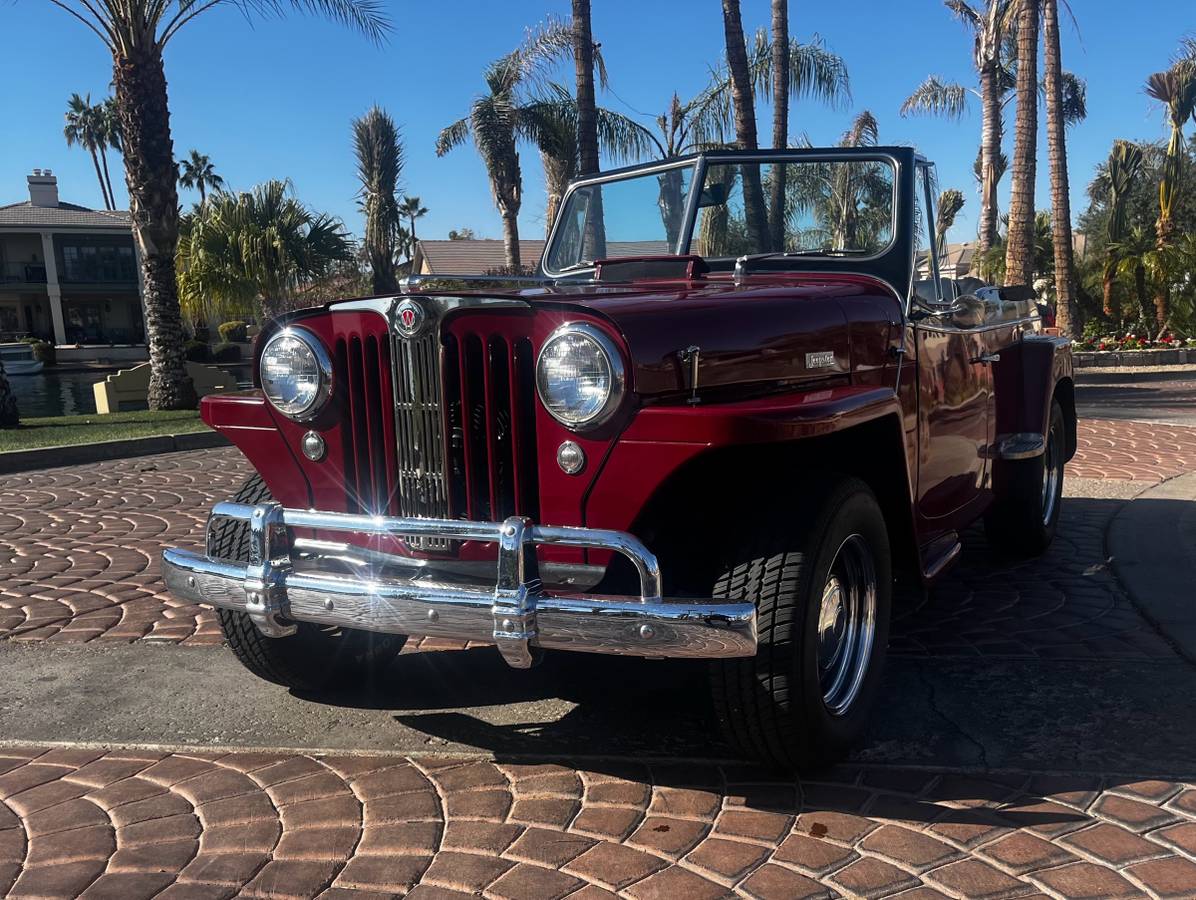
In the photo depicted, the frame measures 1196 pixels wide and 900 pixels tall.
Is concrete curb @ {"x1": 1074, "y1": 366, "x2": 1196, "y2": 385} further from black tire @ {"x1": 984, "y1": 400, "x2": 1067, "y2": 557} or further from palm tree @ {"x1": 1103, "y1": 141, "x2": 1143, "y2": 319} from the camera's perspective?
black tire @ {"x1": 984, "y1": 400, "x2": 1067, "y2": 557}

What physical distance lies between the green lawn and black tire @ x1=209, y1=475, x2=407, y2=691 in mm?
6981

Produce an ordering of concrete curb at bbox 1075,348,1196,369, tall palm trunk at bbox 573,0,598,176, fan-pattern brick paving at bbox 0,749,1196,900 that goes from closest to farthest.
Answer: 1. fan-pattern brick paving at bbox 0,749,1196,900
2. tall palm trunk at bbox 573,0,598,176
3. concrete curb at bbox 1075,348,1196,369

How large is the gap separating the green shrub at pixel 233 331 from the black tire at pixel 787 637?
35.7 metres

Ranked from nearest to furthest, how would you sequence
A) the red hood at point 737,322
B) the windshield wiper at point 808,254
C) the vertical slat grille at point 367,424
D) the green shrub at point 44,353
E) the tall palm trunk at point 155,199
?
the red hood at point 737,322, the vertical slat grille at point 367,424, the windshield wiper at point 808,254, the tall palm trunk at point 155,199, the green shrub at point 44,353

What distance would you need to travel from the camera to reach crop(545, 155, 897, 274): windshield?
12.1 feet

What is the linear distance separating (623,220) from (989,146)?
21.9 meters

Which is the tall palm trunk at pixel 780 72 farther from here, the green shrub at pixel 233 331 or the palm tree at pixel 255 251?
the green shrub at pixel 233 331

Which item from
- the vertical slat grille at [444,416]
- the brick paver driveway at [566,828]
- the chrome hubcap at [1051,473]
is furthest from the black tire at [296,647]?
the chrome hubcap at [1051,473]

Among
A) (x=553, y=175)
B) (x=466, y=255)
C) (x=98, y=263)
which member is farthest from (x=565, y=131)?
(x=98, y=263)

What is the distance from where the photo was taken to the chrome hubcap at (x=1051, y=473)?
5.02 m

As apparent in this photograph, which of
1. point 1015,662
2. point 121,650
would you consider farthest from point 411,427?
point 1015,662

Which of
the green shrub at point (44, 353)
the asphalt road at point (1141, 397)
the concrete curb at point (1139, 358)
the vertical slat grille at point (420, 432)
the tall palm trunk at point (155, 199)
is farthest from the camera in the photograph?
the green shrub at point (44, 353)

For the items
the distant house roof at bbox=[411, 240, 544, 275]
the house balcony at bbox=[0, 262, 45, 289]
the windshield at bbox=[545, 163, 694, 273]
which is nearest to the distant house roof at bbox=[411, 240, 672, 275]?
the distant house roof at bbox=[411, 240, 544, 275]

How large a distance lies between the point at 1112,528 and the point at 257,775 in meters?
4.53
